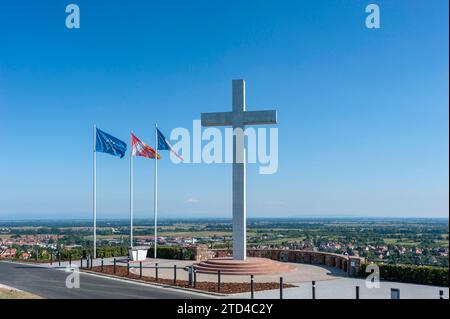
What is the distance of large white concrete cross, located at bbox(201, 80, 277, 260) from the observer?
894 inches

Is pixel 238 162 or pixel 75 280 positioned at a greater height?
pixel 238 162

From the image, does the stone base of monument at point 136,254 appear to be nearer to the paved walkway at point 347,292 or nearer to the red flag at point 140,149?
the red flag at point 140,149

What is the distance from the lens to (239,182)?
22.9 meters

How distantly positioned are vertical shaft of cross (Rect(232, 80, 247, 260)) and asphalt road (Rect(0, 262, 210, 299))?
5.79 metres

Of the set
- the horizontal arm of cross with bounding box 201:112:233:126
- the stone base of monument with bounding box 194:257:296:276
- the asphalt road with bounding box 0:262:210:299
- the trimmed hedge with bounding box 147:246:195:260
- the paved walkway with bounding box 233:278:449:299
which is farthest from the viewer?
the trimmed hedge with bounding box 147:246:195:260

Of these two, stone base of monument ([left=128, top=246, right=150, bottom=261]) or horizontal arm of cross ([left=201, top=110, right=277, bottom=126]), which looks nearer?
horizontal arm of cross ([left=201, top=110, right=277, bottom=126])

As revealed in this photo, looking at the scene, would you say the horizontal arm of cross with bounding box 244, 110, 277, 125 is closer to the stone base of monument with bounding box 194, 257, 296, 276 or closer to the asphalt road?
the stone base of monument with bounding box 194, 257, 296, 276

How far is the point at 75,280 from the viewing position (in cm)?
1986

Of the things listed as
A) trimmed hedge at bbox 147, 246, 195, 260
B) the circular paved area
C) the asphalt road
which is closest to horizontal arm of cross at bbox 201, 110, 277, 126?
the circular paved area

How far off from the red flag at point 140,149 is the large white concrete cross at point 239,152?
27.7 feet

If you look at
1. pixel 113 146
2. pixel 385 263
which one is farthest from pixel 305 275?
pixel 113 146

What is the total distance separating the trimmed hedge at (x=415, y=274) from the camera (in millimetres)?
18172
